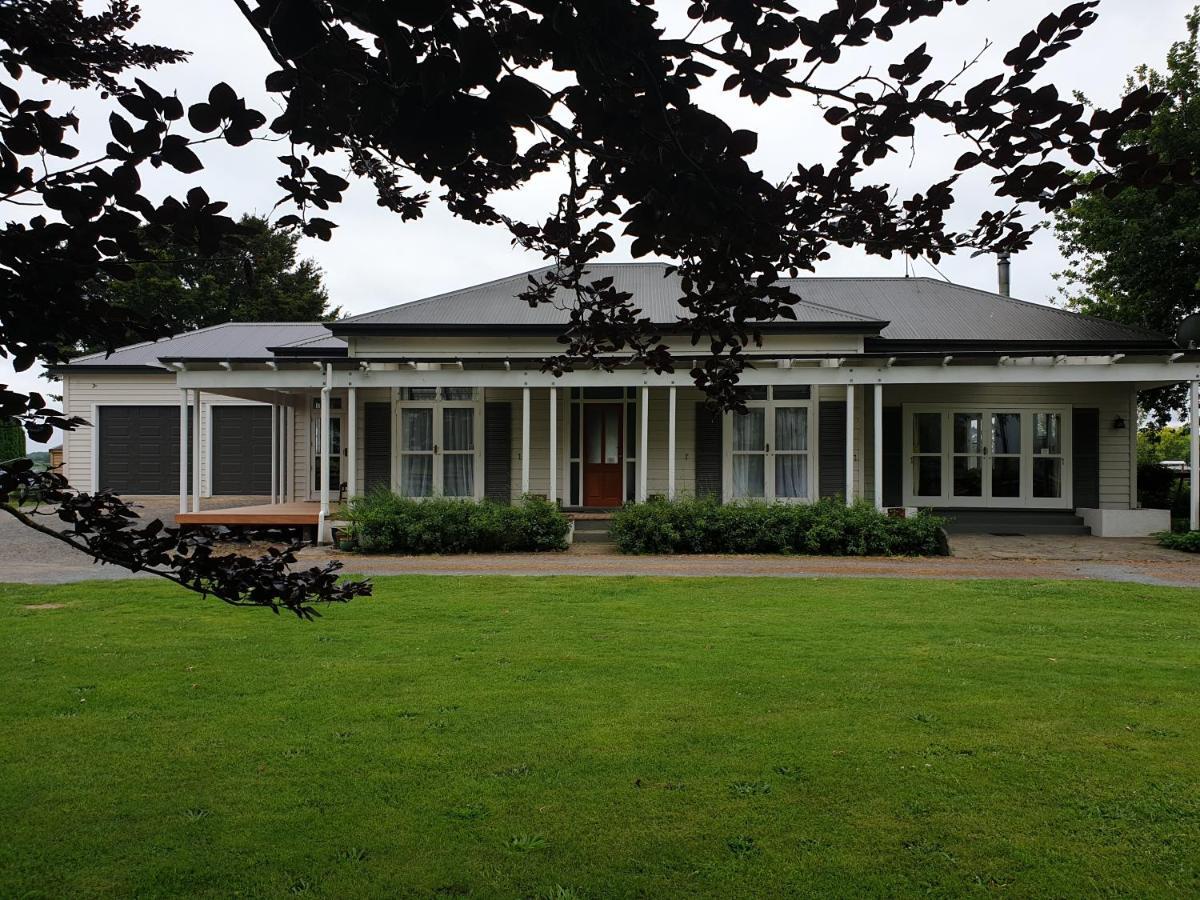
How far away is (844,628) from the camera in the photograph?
6625 mm

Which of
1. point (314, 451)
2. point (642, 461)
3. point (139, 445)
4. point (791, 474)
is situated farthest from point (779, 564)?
point (139, 445)

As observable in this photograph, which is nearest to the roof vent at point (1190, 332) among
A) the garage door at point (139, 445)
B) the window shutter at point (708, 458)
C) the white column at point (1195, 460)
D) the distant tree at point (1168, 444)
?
the white column at point (1195, 460)

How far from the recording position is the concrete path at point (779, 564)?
9.88 m

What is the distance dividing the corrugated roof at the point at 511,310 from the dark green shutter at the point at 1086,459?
15.1 ft

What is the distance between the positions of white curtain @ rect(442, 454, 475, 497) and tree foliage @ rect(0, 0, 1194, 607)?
12.2 m

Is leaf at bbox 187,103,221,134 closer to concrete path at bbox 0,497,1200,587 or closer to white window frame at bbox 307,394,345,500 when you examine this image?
concrete path at bbox 0,497,1200,587

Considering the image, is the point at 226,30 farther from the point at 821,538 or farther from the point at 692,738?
the point at 821,538

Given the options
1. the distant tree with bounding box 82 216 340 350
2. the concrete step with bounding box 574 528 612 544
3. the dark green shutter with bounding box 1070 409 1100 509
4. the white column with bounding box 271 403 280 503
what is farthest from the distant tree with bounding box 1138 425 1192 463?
the distant tree with bounding box 82 216 340 350

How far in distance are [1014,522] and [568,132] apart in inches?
591

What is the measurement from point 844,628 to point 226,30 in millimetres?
5914

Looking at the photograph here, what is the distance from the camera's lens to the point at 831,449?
14.4 meters

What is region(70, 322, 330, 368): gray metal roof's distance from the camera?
18531mm

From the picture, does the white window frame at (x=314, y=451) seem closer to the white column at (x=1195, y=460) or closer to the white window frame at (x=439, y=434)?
the white window frame at (x=439, y=434)

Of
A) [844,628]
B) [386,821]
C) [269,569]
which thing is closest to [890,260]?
[269,569]
